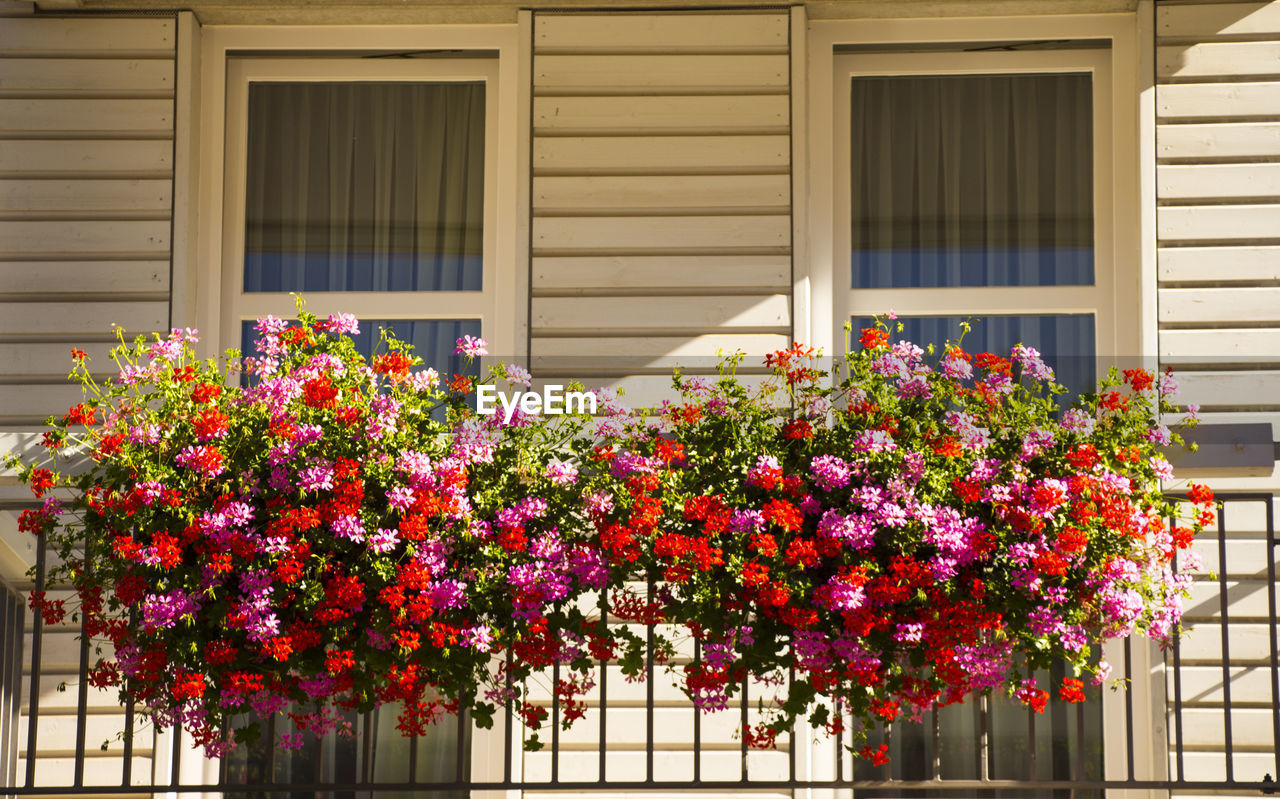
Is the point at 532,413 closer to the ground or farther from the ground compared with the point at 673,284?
closer to the ground

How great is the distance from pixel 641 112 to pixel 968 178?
3.80 ft

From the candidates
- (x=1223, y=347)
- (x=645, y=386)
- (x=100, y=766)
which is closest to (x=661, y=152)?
(x=645, y=386)

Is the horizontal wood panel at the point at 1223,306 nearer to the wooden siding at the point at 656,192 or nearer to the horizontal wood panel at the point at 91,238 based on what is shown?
the wooden siding at the point at 656,192

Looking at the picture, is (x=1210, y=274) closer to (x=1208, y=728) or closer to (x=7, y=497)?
(x=1208, y=728)

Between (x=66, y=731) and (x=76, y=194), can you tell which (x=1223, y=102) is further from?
(x=66, y=731)

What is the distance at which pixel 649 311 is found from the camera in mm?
3898

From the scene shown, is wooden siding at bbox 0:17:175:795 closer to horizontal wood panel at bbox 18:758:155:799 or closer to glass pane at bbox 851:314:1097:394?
horizontal wood panel at bbox 18:758:155:799

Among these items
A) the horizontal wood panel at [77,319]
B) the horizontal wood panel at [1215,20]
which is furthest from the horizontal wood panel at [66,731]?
the horizontal wood panel at [1215,20]

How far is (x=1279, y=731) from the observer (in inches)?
110

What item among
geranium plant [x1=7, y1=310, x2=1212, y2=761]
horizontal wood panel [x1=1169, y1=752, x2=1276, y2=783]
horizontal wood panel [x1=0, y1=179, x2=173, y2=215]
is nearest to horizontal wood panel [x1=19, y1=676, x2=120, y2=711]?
geranium plant [x1=7, y1=310, x2=1212, y2=761]

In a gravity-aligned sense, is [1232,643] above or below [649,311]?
below

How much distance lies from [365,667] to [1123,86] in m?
3.12

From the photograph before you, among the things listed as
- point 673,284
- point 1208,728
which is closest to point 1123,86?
Result: point 673,284

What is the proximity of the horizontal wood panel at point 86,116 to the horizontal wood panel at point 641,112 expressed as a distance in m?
1.27
